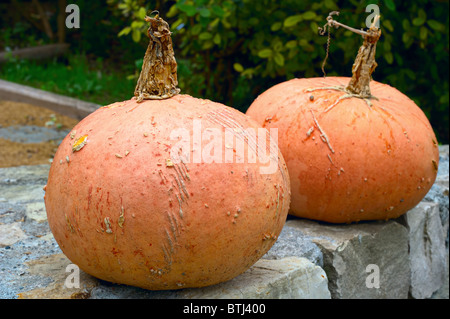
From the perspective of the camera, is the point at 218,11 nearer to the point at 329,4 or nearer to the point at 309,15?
the point at 309,15

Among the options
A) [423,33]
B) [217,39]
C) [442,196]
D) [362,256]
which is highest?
[423,33]

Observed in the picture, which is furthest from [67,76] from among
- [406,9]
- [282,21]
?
[406,9]

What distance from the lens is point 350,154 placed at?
7.47 ft

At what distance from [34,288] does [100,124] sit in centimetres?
61

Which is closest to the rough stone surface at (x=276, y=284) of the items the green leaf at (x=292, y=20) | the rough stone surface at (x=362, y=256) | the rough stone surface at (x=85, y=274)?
the rough stone surface at (x=85, y=274)

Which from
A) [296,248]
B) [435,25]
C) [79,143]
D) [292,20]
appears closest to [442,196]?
[296,248]

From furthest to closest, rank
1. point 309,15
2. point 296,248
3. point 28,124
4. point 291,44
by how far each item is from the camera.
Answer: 1. point 28,124
2. point 291,44
3. point 309,15
4. point 296,248

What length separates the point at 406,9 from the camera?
13.8ft

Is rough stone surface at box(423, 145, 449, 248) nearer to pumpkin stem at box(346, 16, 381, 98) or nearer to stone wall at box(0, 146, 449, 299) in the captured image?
stone wall at box(0, 146, 449, 299)

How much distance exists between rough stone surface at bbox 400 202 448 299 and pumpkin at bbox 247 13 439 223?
1.04 feet

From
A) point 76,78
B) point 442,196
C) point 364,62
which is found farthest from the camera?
point 76,78

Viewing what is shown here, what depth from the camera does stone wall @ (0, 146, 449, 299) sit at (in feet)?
5.89

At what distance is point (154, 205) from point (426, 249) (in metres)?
1.93

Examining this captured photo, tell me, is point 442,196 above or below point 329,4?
below
